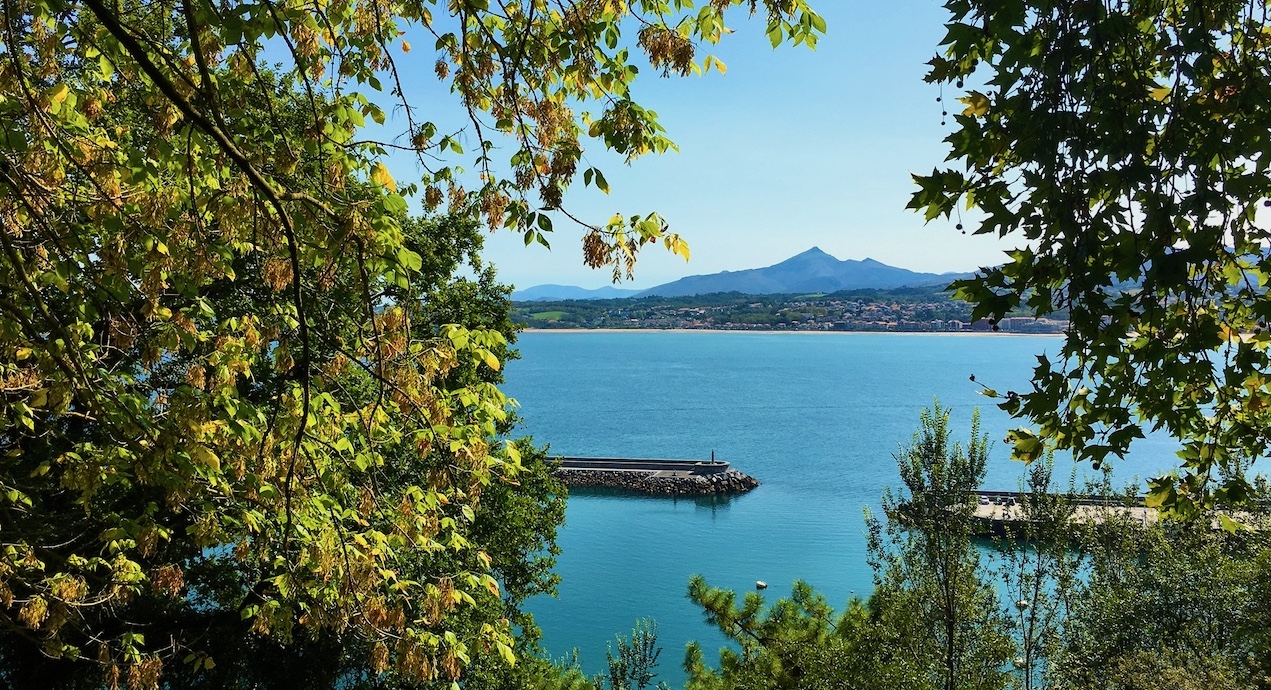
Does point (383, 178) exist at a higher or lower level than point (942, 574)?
higher

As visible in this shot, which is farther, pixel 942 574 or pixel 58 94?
pixel 942 574

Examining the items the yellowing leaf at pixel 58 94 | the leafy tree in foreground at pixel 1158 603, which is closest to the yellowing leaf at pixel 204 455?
the yellowing leaf at pixel 58 94

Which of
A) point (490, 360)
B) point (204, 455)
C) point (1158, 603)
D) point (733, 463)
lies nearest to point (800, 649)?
point (490, 360)

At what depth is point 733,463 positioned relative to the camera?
1740 inches

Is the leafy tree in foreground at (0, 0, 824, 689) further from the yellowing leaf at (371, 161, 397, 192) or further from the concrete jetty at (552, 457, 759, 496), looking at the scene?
the concrete jetty at (552, 457, 759, 496)

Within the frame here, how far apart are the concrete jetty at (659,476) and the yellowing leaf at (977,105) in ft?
118

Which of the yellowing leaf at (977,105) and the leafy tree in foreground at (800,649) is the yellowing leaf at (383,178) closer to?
the yellowing leaf at (977,105)

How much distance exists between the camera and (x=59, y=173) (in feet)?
10.7

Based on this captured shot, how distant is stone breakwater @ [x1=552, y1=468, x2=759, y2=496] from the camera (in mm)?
38625

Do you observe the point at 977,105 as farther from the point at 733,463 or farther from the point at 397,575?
the point at 733,463

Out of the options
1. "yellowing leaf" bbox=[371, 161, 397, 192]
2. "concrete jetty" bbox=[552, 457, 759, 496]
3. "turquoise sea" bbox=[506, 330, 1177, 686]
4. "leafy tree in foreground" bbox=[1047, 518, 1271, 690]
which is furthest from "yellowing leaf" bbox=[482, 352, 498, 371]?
"concrete jetty" bbox=[552, 457, 759, 496]

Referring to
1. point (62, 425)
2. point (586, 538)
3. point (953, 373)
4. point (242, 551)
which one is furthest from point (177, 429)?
point (953, 373)

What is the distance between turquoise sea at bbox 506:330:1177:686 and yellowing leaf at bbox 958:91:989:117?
2877 mm

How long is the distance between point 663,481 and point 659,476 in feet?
2.65
